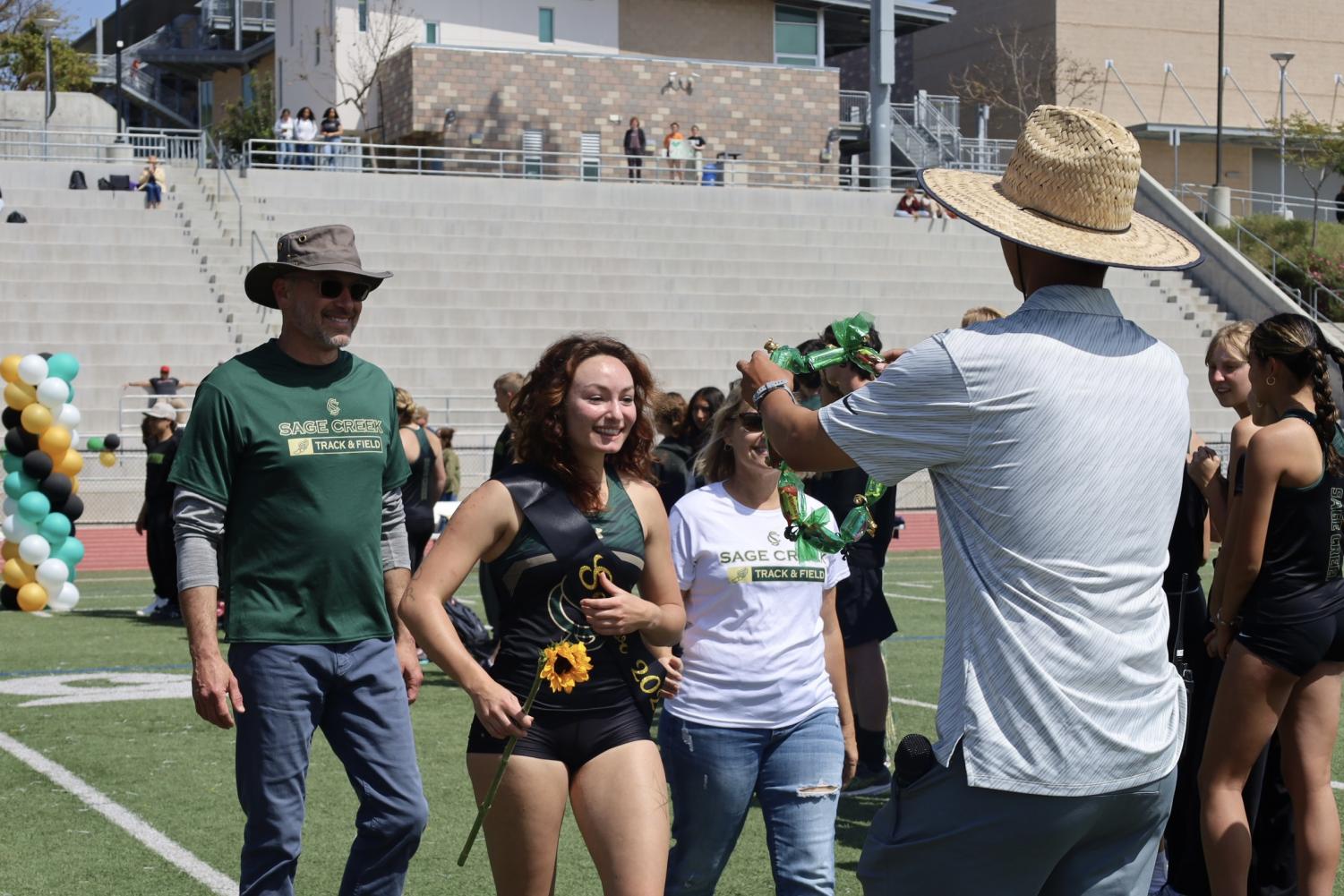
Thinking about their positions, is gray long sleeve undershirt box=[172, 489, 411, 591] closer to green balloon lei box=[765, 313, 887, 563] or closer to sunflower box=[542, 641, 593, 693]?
sunflower box=[542, 641, 593, 693]

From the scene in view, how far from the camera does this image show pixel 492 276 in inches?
1214

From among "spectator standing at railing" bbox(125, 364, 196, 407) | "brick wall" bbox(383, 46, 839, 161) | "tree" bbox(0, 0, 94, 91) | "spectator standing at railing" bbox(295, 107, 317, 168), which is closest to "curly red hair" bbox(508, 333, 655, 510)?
"spectator standing at railing" bbox(125, 364, 196, 407)

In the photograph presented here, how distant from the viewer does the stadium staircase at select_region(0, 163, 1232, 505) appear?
27.5m

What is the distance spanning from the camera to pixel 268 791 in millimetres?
4652

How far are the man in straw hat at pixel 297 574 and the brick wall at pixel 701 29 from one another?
44799 millimetres

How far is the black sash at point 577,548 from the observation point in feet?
14.3

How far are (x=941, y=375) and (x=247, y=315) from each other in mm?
26356

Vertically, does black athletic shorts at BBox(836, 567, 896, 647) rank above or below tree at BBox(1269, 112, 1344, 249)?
below

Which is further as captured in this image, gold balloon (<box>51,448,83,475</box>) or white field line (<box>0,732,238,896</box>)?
gold balloon (<box>51,448,83,475</box>)

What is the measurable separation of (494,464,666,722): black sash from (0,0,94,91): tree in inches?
2163

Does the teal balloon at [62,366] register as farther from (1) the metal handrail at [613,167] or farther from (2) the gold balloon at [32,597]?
(1) the metal handrail at [613,167]

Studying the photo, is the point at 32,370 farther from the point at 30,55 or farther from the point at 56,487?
the point at 30,55

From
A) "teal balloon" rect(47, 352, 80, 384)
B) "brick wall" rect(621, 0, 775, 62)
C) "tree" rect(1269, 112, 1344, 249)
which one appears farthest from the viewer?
"brick wall" rect(621, 0, 775, 62)

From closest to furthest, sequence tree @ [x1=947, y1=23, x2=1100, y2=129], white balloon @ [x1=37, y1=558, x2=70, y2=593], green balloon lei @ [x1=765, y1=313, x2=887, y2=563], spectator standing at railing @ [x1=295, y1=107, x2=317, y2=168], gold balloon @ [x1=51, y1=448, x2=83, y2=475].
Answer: green balloon lei @ [x1=765, y1=313, x2=887, y2=563], white balloon @ [x1=37, y1=558, x2=70, y2=593], gold balloon @ [x1=51, y1=448, x2=83, y2=475], spectator standing at railing @ [x1=295, y1=107, x2=317, y2=168], tree @ [x1=947, y1=23, x2=1100, y2=129]
